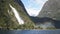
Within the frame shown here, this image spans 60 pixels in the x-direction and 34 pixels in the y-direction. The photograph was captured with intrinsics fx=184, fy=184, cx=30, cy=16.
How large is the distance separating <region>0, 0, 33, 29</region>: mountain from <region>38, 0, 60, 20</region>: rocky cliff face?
4433mm

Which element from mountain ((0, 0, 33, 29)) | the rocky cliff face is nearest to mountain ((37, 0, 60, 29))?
the rocky cliff face

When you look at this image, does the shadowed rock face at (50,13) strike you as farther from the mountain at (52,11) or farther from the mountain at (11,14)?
the mountain at (11,14)

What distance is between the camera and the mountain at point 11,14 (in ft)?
136

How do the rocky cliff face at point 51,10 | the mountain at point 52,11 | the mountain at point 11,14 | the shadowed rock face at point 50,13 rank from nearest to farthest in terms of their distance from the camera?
1. the mountain at point 11,14
2. the shadowed rock face at point 50,13
3. the mountain at point 52,11
4. the rocky cliff face at point 51,10

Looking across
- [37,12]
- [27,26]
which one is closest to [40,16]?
[37,12]

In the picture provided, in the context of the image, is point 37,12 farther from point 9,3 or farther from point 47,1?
point 9,3

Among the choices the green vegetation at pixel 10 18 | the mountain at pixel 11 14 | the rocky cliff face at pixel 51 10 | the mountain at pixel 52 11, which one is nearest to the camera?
the green vegetation at pixel 10 18

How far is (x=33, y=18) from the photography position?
43469 millimetres

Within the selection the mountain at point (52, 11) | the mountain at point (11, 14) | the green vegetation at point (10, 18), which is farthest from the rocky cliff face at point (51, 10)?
the mountain at point (11, 14)

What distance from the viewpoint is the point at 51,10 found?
4716 centimetres

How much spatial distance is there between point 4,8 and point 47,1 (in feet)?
37.3

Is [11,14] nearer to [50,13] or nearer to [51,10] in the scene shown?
[50,13]

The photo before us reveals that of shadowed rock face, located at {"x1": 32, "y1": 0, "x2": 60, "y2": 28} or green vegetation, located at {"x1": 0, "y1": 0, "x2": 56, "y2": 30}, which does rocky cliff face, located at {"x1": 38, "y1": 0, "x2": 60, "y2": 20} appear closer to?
shadowed rock face, located at {"x1": 32, "y1": 0, "x2": 60, "y2": 28}

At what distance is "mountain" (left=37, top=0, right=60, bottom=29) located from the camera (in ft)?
144
